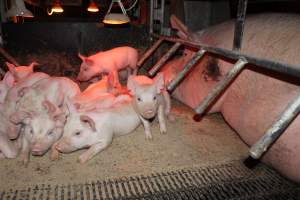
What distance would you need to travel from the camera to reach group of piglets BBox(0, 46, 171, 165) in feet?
8.00

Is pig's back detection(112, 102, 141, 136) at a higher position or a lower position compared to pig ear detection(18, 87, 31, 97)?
lower

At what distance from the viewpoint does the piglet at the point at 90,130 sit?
8.11ft

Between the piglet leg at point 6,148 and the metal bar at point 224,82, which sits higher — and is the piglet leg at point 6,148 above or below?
below

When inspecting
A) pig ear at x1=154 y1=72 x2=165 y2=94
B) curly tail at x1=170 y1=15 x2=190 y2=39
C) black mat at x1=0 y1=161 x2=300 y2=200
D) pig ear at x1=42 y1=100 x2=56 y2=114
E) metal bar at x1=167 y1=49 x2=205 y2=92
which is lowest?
black mat at x1=0 y1=161 x2=300 y2=200

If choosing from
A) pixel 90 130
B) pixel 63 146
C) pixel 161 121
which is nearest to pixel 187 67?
pixel 161 121

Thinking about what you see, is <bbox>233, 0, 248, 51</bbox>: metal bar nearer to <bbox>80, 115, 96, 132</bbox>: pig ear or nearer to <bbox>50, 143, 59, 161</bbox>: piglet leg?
<bbox>80, 115, 96, 132</bbox>: pig ear

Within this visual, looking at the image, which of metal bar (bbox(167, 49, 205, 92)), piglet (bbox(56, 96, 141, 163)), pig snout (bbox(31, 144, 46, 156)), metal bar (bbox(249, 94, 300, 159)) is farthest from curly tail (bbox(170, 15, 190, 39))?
metal bar (bbox(249, 94, 300, 159))

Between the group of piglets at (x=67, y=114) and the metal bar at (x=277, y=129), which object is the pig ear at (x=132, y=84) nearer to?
the group of piglets at (x=67, y=114)

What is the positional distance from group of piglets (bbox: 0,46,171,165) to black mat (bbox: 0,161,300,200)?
1.33 ft

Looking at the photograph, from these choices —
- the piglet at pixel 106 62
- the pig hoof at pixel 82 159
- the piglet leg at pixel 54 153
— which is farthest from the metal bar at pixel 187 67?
the piglet at pixel 106 62

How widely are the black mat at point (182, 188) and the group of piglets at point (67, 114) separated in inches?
15.9

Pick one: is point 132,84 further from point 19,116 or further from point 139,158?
point 19,116

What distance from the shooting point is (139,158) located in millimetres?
2504

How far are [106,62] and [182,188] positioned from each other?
8.98 feet
